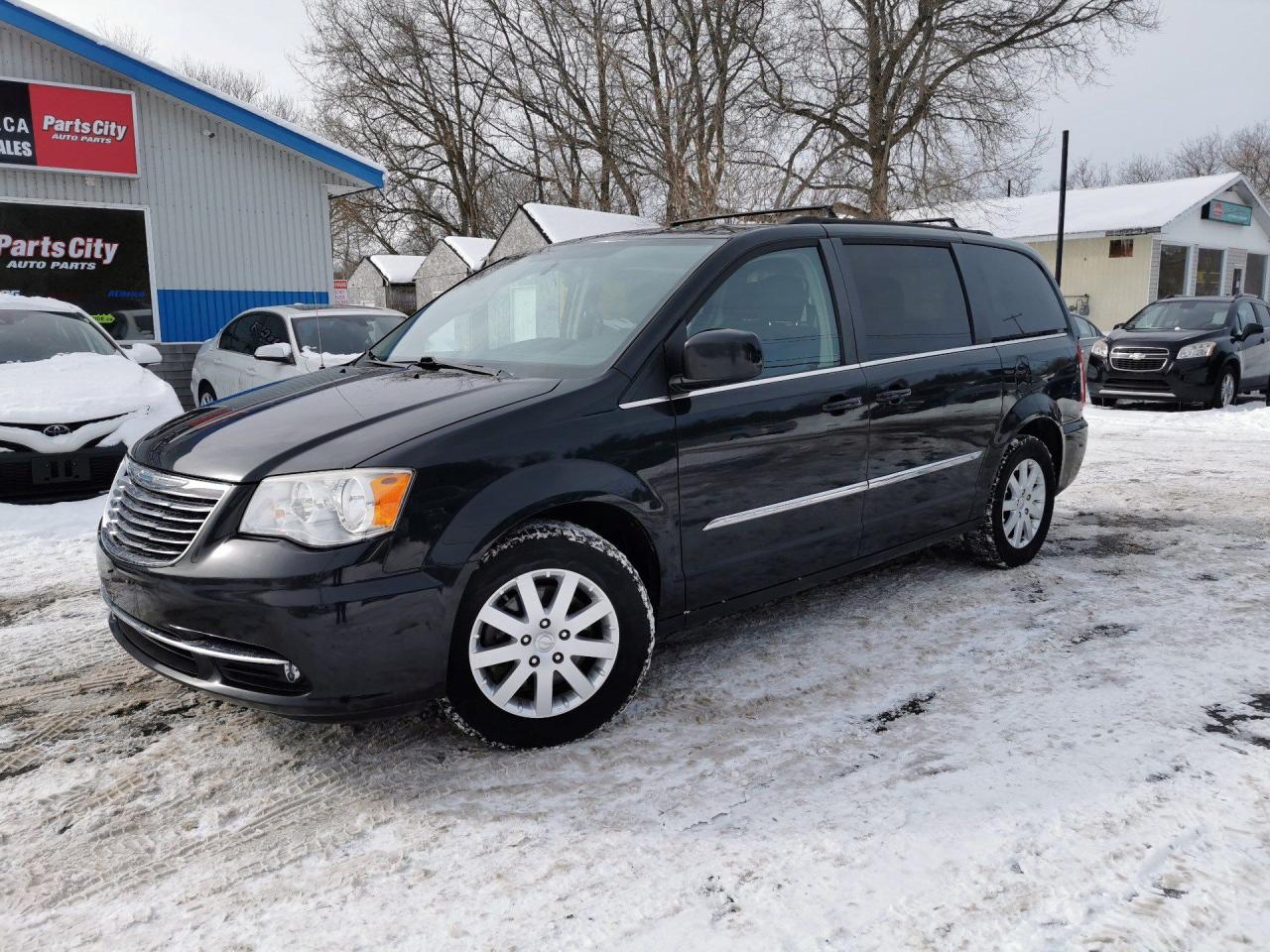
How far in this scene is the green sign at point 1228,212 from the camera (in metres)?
31.5

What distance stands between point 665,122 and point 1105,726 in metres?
28.0

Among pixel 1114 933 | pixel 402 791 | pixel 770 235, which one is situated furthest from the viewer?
pixel 770 235

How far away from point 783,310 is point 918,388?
84 cm

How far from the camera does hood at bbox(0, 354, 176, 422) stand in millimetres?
6629

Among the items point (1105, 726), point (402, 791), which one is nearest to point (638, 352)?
point (402, 791)

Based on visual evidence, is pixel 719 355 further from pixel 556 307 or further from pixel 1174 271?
pixel 1174 271

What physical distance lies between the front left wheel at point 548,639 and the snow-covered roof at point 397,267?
39.0 meters

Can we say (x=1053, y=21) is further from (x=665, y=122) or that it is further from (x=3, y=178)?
(x=3, y=178)

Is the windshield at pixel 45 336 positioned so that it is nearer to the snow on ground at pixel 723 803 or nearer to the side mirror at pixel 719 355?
the snow on ground at pixel 723 803

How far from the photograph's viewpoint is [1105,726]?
10.5 feet

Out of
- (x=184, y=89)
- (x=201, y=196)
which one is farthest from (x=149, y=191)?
(x=184, y=89)

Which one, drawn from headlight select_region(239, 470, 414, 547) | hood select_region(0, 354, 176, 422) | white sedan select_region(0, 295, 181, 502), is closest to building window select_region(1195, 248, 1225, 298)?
hood select_region(0, 354, 176, 422)

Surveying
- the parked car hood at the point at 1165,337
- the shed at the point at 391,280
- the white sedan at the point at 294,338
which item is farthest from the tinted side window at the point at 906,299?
the shed at the point at 391,280

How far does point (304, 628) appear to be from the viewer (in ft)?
8.75
